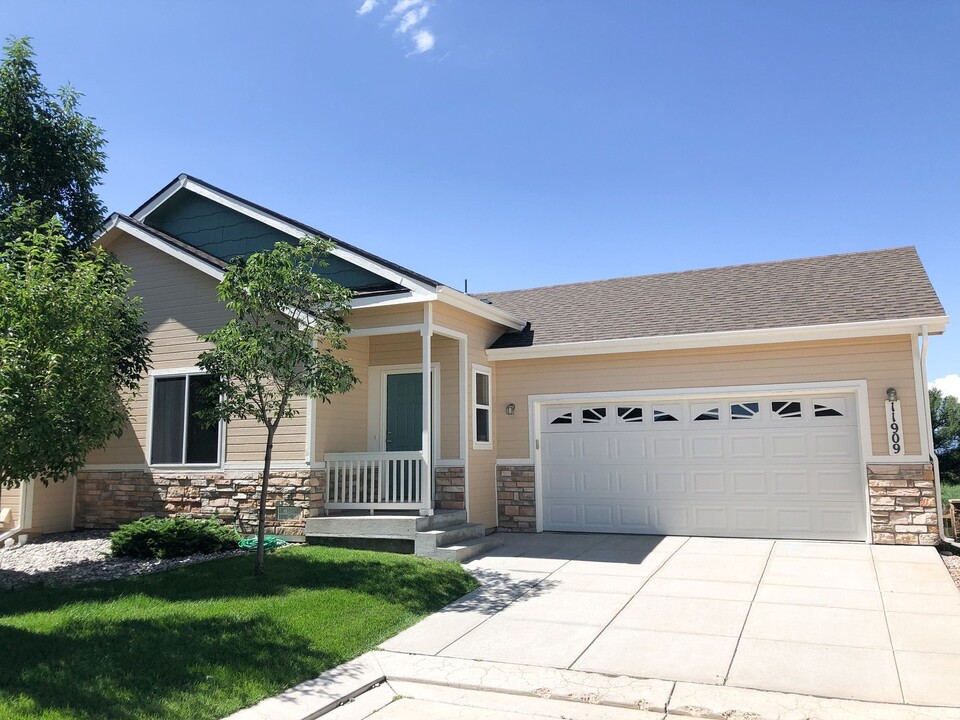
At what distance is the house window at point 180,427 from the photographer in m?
11.0

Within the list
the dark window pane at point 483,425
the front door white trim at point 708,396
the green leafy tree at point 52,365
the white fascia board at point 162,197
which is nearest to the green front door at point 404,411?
the dark window pane at point 483,425

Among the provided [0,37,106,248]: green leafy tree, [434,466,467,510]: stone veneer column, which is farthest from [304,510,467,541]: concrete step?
[0,37,106,248]: green leafy tree

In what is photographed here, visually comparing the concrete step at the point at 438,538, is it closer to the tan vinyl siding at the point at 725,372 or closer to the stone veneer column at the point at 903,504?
the tan vinyl siding at the point at 725,372

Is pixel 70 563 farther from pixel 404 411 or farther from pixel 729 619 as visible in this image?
pixel 729 619

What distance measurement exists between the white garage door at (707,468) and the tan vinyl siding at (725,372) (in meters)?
0.31

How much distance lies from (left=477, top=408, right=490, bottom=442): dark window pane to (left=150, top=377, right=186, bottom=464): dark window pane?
4.78 metres

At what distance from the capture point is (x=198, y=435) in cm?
1102

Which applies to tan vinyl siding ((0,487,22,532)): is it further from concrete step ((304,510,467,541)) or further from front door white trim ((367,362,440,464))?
front door white trim ((367,362,440,464))

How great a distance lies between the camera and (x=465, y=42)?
10.8 m

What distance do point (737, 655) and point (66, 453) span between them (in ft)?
20.9

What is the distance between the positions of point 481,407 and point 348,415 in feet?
7.25

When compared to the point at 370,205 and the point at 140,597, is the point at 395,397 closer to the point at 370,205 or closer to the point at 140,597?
the point at 370,205

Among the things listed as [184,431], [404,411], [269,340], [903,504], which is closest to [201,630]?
[269,340]

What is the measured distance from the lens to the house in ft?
33.1
